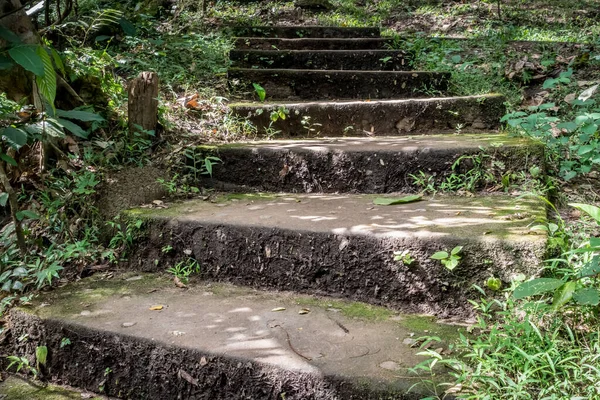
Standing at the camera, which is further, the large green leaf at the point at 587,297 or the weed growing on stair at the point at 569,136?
the weed growing on stair at the point at 569,136

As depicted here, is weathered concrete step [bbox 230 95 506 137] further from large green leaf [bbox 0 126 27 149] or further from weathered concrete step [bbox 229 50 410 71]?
large green leaf [bbox 0 126 27 149]

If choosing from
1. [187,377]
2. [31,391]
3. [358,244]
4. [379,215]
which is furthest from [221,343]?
[379,215]

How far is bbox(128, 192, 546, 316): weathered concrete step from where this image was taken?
6.29 ft

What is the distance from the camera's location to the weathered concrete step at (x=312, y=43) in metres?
5.24

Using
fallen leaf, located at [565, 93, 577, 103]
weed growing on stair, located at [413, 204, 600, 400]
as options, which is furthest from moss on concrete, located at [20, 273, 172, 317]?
fallen leaf, located at [565, 93, 577, 103]

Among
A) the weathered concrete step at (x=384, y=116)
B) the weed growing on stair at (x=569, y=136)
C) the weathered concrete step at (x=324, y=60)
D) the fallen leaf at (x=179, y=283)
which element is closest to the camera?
the fallen leaf at (x=179, y=283)

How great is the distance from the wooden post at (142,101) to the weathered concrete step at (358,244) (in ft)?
2.50

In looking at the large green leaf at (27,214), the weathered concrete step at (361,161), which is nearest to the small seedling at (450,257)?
the weathered concrete step at (361,161)

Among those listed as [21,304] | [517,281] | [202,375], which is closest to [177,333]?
[202,375]

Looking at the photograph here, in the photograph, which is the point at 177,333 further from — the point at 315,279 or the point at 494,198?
the point at 494,198

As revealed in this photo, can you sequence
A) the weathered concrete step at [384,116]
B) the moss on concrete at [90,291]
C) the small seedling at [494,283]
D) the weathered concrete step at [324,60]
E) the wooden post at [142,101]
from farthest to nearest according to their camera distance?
the weathered concrete step at [324,60] → the weathered concrete step at [384,116] → the wooden post at [142,101] → the moss on concrete at [90,291] → the small seedling at [494,283]

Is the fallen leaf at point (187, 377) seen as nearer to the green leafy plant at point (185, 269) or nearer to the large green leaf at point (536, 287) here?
the green leafy plant at point (185, 269)

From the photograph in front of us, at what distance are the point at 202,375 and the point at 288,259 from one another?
678 mm

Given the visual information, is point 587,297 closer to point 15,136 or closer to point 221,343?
point 221,343
